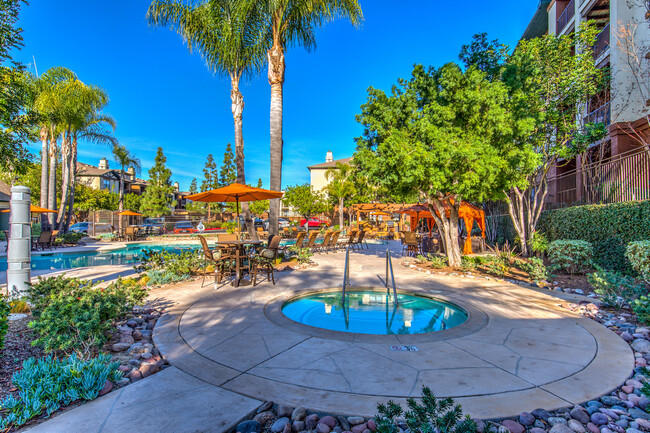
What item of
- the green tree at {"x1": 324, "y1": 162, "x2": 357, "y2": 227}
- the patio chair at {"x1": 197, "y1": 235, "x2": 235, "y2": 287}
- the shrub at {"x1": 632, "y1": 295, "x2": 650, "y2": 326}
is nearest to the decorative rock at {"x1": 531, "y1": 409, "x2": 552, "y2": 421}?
the shrub at {"x1": 632, "y1": 295, "x2": 650, "y2": 326}

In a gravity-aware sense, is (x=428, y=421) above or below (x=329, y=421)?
above

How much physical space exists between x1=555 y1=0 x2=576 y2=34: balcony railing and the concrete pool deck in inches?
781

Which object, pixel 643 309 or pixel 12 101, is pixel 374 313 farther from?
pixel 12 101

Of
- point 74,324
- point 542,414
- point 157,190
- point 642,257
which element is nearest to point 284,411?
point 542,414

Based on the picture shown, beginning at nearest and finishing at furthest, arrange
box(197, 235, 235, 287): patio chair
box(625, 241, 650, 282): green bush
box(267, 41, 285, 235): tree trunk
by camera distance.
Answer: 1. box(625, 241, 650, 282): green bush
2. box(197, 235, 235, 287): patio chair
3. box(267, 41, 285, 235): tree trunk

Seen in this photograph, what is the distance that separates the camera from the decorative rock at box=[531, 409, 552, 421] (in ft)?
7.65

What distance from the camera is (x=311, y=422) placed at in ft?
7.52

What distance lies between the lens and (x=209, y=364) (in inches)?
127

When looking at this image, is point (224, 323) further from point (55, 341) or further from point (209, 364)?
point (55, 341)

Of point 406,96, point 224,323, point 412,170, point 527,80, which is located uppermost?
point 527,80

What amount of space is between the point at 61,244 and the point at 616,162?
25.2 meters

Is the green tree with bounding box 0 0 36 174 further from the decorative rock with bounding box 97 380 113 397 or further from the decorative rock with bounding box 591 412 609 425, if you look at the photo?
the decorative rock with bounding box 591 412 609 425

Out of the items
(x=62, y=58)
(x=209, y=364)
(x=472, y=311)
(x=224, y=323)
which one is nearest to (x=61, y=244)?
(x=62, y=58)

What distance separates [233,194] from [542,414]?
297 inches
